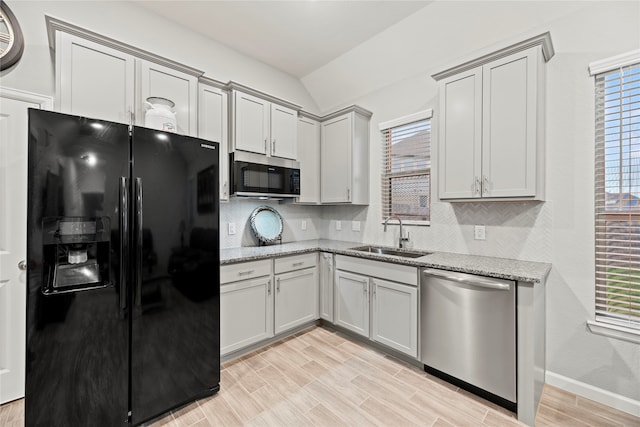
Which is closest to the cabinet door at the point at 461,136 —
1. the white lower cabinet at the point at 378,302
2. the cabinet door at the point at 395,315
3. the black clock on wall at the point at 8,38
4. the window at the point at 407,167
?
the window at the point at 407,167

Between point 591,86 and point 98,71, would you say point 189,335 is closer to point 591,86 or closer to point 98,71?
point 98,71

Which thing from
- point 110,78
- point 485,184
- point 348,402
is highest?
point 110,78

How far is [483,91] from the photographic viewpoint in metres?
2.15

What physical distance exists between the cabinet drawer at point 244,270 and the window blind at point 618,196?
2.59 metres

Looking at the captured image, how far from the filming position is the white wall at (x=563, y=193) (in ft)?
6.21

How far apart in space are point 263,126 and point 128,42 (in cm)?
131

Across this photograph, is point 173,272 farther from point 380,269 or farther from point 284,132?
point 284,132

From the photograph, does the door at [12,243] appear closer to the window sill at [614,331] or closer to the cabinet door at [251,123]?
the cabinet door at [251,123]

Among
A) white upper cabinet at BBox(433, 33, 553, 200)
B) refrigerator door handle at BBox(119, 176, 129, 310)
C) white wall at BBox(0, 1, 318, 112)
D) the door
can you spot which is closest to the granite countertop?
white upper cabinet at BBox(433, 33, 553, 200)

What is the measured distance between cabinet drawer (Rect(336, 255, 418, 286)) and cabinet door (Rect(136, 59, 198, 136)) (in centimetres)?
189

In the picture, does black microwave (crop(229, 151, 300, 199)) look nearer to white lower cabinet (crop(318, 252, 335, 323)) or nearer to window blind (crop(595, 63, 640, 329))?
white lower cabinet (crop(318, 252, 335, 323))

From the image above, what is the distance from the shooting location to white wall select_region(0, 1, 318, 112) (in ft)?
6.47

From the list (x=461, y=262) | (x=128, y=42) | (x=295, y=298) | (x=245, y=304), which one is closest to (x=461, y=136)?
(x=461, y=262)

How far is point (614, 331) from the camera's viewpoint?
1870 millimetres
